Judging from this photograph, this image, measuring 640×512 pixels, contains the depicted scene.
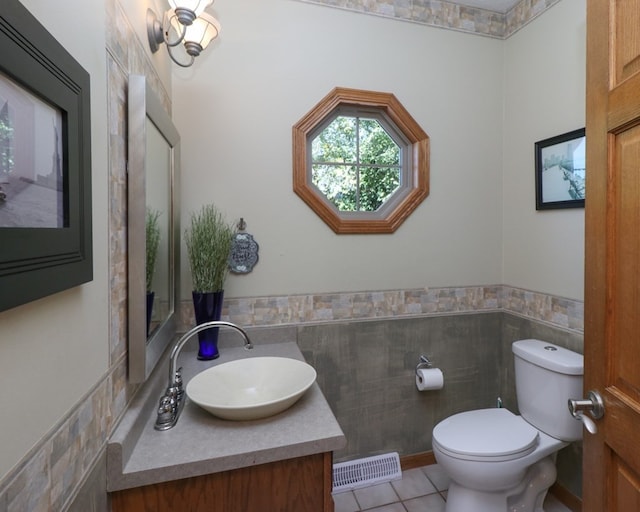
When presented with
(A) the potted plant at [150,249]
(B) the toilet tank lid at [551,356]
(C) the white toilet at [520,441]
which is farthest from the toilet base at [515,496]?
(A) the potted plant at [150,249]

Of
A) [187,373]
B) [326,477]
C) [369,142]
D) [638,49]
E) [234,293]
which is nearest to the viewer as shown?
[638,49]

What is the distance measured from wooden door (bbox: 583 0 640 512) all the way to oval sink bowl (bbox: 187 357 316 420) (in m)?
0.83

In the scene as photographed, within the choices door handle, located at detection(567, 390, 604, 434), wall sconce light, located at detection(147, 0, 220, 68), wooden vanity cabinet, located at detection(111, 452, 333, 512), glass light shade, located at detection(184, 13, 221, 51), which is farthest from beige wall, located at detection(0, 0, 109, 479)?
door handle, located at detection(567, 390, 604, 434)

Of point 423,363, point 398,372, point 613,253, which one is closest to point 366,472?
point 398,372

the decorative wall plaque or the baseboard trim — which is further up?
the decorative wall plaque

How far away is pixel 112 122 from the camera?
0.86m

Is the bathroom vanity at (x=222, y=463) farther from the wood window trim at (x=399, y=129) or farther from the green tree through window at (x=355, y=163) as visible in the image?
the green tree through window at (x=355, y=163)

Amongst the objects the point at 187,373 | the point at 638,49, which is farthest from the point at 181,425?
the point at 638,49

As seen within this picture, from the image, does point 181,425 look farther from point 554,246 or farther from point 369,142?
point 554,246

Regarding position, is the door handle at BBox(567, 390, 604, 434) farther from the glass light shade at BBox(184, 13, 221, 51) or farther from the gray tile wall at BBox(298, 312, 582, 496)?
the glass light shade at BBox(184, 13, 221, 51)

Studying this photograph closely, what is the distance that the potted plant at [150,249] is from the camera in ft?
3.52

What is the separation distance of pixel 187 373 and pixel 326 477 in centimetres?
71

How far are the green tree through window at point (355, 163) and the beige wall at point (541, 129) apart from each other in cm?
72

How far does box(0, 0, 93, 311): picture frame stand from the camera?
0.44m
